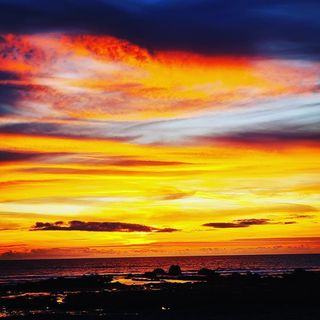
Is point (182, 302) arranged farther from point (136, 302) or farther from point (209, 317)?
point (209, 317)

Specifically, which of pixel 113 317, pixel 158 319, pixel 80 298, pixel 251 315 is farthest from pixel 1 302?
pixel 251 315

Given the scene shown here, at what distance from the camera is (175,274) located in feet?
339

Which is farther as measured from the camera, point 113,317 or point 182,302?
point 182,302

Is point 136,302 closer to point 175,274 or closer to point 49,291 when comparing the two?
point 49,291

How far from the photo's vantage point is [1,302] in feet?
176

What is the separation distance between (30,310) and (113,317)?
939cm

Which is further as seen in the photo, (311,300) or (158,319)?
(311,300)

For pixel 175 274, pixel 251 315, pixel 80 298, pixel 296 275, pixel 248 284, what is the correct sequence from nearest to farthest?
pixel 251 315, pixel 80 298, pixel 248 284, pixel 296 275, pixel 175 274

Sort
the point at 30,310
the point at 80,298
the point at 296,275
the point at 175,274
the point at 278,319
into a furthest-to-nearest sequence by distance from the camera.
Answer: the point at 175,274, the point at 296,275, the point at 80,298, the point at 30,310, the point at 278,319

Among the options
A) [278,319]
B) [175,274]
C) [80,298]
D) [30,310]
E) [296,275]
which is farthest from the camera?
[175,274]

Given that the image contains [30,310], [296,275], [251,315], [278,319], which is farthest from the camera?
[296,275]

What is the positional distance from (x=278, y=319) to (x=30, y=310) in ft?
66.3

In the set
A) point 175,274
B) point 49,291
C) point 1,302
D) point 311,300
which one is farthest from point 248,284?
point 175,274

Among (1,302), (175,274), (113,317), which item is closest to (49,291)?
(1,302)
